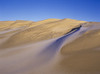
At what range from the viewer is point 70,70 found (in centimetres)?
224

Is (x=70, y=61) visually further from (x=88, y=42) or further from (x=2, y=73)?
(x=2, y=73)

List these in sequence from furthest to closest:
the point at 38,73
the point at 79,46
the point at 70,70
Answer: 1. the point at 79,46
2. the point at 38,73
3. the point at 70,70

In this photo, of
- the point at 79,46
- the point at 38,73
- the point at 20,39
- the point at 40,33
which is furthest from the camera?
the point at 40,33

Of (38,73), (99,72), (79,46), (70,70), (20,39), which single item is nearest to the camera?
(99,72)

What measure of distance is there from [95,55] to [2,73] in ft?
7.91

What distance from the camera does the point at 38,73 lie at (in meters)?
2.40

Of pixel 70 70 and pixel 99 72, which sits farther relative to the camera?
pixel 70 70

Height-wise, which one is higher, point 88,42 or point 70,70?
point 88,42

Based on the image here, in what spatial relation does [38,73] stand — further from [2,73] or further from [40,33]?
[40,33]

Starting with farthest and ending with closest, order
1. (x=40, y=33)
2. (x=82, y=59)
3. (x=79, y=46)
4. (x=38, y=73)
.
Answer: (x=40, y=33)
(x=79, y=46)
(x=82, y=59)
(x=38, y=73)

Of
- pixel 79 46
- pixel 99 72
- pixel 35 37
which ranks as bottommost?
pixel 99 72

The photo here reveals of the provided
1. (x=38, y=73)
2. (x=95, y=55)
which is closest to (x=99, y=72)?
(x=95, y=55)

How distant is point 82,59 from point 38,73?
1114 millimetres

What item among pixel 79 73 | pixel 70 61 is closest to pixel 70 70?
pixel 79 73
